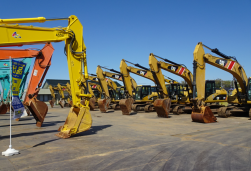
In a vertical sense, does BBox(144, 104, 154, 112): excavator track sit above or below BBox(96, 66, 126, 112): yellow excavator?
below

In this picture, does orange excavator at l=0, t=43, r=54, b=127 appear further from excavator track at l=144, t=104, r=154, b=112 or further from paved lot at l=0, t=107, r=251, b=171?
excavator track at l=144, t=104, r=154, b=112

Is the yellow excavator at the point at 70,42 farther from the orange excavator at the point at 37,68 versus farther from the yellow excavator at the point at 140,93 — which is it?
the yellow excavator at the point at 140,93

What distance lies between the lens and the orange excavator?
41.6 ft

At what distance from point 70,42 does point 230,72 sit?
1158 centimetres

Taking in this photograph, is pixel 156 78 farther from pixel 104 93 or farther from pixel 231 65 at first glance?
pixel 104 93

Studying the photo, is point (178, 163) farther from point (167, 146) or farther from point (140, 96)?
point (140, 96)

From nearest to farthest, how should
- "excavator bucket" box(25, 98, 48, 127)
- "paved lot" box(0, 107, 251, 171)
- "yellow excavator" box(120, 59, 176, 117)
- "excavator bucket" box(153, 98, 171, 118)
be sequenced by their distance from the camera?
"paved lot" box(0, 107, 251, 171)
"excavator bucket" box(25, 98, 48, 127)
"excavator bucket" box(153, 98, 171, 118)
"yellow excavator" box(120, 59, 176, 117)

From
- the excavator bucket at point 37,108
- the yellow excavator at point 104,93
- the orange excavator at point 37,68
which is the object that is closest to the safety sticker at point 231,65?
the orange excavator at point 37,68

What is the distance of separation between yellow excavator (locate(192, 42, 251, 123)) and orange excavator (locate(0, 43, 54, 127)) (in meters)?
8.82

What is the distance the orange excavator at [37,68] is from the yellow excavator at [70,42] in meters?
3.40

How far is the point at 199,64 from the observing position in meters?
14.8

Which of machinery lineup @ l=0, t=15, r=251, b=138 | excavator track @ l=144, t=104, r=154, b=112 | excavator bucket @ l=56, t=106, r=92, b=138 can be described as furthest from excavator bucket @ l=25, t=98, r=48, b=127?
excavator track @ l=144, t=104, r=154, b=112

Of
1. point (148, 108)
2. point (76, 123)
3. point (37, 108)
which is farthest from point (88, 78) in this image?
point (148, 108)

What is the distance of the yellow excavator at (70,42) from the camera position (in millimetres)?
Result: 8844
